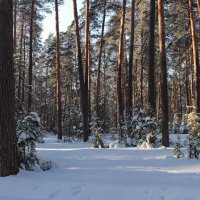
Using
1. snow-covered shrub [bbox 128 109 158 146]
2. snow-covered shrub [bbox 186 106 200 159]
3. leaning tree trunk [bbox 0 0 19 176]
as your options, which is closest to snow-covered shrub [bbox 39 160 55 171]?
leaning tree trunk [bbox 0 0 19 176]

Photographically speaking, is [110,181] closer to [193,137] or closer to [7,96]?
[7,96]

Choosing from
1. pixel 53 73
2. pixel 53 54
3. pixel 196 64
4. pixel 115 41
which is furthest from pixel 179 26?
pixel 53 73

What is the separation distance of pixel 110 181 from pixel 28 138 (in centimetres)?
279

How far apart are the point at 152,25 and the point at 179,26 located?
14135 millimetres

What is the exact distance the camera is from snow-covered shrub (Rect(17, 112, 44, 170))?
9.35m

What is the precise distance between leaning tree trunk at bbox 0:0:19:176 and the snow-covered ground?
18.6 inches

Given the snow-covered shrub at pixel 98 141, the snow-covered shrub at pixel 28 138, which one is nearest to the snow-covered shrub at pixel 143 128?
the snow-covered shrub at pixel 98 141

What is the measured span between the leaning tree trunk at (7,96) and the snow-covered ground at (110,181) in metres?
0.47

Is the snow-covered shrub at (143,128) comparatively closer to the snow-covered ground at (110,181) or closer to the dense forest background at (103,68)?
the dense forest background at (103,68)

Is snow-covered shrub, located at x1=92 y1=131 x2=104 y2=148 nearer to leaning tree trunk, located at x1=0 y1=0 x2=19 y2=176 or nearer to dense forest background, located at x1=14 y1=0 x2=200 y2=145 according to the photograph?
dense forest background, located at x1=14 y1=0 x2=200 y2=145

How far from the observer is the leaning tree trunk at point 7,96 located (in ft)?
28.2

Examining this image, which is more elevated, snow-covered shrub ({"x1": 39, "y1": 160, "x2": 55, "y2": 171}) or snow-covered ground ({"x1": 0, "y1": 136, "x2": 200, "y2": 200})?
snow-covered shrub ({"x1": 39, "y1": 160, "x2": 55, "y2": 171})

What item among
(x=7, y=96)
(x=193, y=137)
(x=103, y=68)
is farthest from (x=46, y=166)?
(x=103, y=68)

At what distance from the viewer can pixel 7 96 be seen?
8703 mm
